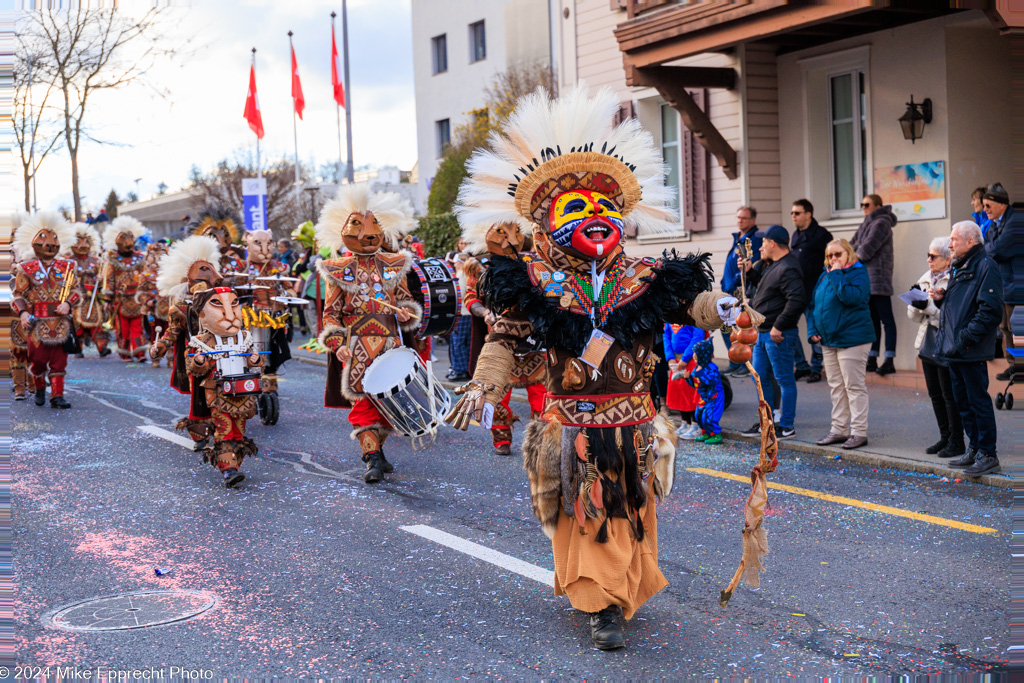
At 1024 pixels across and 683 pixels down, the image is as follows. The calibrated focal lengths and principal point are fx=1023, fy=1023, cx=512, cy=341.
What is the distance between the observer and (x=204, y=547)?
6.52 meters

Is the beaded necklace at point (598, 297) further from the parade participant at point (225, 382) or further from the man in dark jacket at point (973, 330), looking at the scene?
the parade participant at point (225, 382)

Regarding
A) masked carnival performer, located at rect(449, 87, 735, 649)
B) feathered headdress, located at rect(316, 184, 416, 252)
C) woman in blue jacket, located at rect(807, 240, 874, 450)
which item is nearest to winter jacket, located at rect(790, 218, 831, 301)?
woman in blue jacket, located at rect(807, 240, 874, 450)

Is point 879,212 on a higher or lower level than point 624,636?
higher

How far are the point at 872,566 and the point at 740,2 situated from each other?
8455mm

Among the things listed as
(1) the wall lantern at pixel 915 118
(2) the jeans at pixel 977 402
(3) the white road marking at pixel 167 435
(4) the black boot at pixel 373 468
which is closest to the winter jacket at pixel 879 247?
(1) the wall lantern at pixel 915 118

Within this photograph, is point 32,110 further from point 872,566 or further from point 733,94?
point 872,566

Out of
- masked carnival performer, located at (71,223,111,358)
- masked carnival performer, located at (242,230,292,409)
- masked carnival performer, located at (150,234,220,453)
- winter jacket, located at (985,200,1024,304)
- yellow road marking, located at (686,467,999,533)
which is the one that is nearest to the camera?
yellow road marking, located at (686,467,999,533)

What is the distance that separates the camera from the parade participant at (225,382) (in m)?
8.34

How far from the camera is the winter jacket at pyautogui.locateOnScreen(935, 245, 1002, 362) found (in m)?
7.57

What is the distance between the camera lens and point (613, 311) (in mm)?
4812

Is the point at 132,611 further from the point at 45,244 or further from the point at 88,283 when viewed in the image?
the point at 88,283

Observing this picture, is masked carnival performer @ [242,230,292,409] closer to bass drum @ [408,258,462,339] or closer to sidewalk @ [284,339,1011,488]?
bass drum @ [408,258,462,339]

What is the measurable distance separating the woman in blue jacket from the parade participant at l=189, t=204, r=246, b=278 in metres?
6.36

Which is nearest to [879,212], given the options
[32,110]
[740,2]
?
[740,2]
